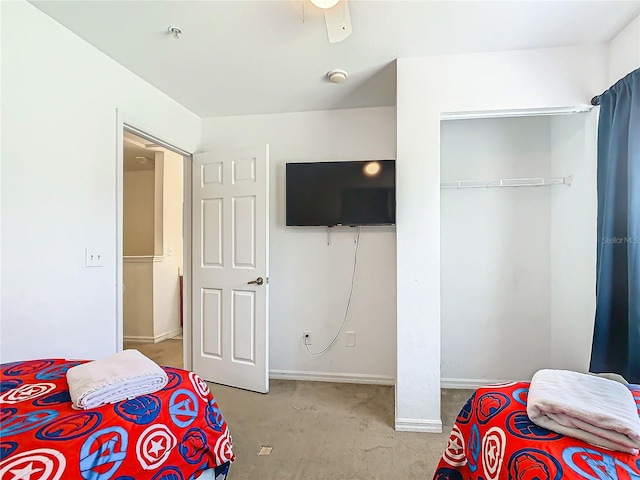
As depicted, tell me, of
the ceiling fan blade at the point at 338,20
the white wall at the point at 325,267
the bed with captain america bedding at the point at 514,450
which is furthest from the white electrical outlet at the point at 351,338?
the ceiling fan blade at the point at 338,20

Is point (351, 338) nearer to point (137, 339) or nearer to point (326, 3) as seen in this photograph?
point (326, 3)

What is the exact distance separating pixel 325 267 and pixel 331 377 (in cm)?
99

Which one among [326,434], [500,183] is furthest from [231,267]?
[500,183]

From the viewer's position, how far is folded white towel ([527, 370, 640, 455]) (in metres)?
0.90

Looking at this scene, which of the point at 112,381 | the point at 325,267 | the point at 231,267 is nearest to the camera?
the point at 112,381

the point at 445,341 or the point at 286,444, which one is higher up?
the point at 445,341

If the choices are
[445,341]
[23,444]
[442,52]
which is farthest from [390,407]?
[442,52]

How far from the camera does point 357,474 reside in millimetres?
1750

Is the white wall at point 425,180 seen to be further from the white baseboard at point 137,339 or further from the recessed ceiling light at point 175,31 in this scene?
the white baseboard at point 137,339

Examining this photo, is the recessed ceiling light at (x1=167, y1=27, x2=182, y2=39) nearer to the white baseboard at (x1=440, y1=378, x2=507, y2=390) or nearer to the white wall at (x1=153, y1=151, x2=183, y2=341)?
the white wall at (x1=153, y1=151, x2=183, y2=341)

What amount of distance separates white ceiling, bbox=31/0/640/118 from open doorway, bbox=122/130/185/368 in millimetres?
1899

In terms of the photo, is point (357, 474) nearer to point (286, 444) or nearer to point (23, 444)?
point (286, 444)

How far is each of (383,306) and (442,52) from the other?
1.98m

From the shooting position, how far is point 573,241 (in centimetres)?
243
